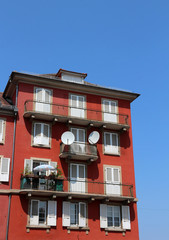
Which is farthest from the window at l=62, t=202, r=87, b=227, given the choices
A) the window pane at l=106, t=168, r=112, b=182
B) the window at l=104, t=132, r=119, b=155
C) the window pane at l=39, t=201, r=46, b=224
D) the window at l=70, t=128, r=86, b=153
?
the window at l=104, t=132, r=119, b=155

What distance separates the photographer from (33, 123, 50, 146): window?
3075 cm

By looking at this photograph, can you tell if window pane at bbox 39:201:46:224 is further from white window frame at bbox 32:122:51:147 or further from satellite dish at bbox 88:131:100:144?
satellite dish at bbox 88:131:100:144

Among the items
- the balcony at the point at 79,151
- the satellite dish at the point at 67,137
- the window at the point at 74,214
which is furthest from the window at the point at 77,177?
the satellite dish at the point at 67,137

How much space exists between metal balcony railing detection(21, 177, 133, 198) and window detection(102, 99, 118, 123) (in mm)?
5975

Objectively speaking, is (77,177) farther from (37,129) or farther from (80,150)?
(37,129)

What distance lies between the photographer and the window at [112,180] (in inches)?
1224

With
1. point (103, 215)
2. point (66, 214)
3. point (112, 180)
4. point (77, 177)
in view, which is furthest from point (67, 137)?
point (103, 215)

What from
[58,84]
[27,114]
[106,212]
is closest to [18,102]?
[27,114]

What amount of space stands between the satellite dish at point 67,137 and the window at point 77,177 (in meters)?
2.02

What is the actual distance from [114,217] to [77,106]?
10.00 metres

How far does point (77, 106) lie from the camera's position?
33.5 meters

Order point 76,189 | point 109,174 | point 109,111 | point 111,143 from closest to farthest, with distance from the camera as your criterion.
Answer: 1. point 76,189
2. point 109,174
3. point 111,143
4. point 109,111

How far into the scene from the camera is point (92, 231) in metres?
29.6

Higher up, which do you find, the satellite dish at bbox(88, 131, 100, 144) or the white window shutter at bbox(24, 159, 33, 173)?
the satellite dish at bbox(88, 131, 100, 144)
